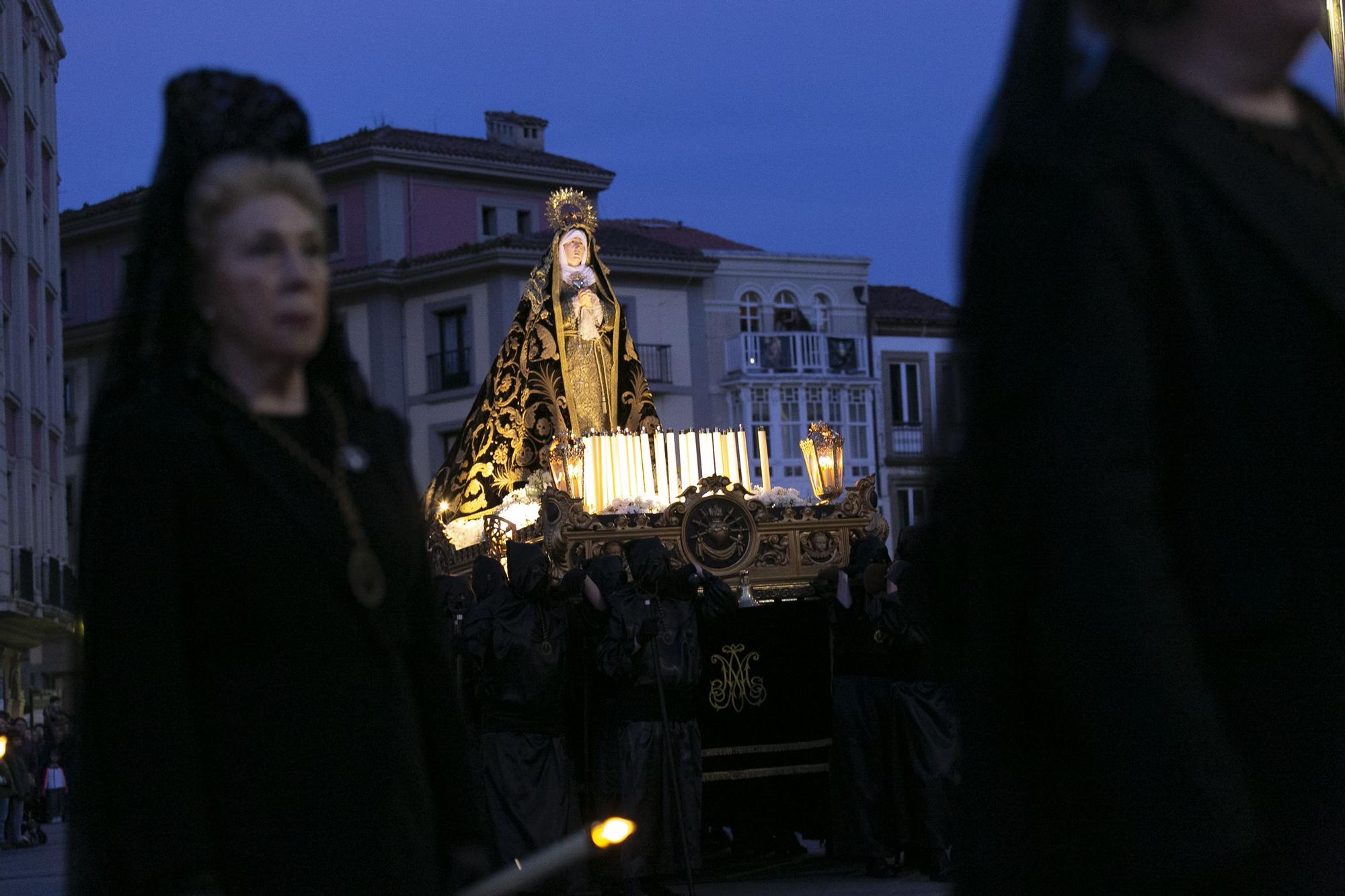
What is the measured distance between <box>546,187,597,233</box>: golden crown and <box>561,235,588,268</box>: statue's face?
10 cm

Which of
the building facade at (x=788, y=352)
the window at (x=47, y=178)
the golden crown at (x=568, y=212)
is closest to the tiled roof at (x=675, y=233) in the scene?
the building facade at (x=788, y=352)

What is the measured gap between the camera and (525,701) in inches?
396

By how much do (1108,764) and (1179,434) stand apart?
0.37m

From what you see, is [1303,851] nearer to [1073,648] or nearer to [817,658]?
[1073,648]

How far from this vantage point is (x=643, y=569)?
10047mm

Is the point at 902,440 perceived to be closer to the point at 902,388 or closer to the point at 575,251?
the point at 902,388

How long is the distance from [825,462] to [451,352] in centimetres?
3124

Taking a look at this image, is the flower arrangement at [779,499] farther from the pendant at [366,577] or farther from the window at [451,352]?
the window at [451,352]

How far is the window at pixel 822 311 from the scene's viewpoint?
46938mm

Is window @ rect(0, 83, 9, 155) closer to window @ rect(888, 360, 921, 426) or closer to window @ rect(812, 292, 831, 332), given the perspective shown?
window @ rect(812, 292, 831, 332)

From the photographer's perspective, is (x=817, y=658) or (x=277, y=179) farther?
(x=817, y=658)

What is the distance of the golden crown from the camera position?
13953 mm

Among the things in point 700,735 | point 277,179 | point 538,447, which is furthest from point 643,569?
point 277,179

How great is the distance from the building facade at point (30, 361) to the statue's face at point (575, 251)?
64.4 feet
